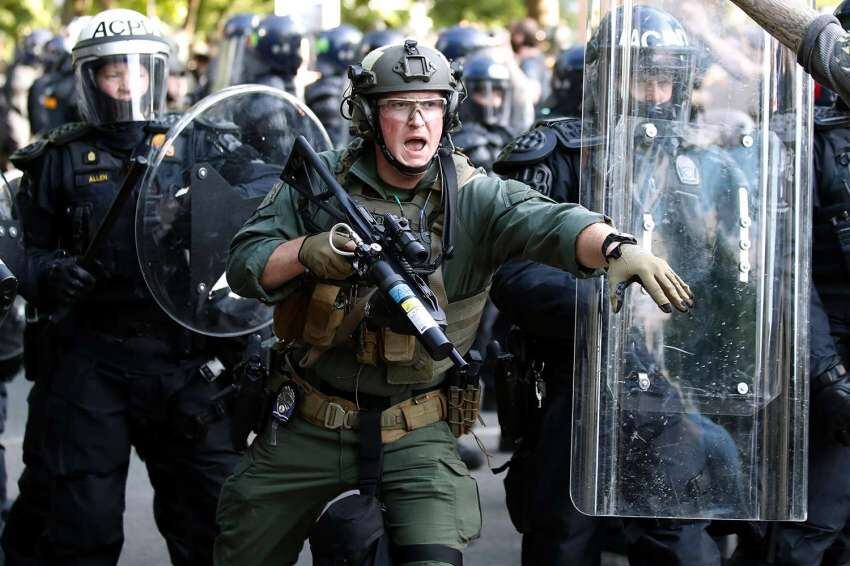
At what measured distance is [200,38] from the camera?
2719 centimetres

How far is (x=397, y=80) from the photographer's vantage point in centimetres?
429

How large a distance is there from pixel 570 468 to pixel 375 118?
47.7 inches

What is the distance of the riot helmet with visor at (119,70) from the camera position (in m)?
5.70

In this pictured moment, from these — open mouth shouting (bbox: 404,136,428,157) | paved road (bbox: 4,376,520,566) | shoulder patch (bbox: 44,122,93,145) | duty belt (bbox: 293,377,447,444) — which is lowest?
paved road (bbox: 4,376,520,566)

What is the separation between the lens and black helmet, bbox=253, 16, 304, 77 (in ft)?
32.6

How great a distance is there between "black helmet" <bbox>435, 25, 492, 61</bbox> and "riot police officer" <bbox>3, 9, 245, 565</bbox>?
15.8ft

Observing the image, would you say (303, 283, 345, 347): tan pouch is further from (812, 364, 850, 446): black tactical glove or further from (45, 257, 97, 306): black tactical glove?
(812, 364, 850, 446): black tactical glove

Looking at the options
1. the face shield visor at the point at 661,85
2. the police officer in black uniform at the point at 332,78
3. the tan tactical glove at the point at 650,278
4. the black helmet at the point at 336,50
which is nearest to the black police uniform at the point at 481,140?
the police officer in black uniform at the point at 332,78

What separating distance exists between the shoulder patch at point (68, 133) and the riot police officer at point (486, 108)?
3.39m

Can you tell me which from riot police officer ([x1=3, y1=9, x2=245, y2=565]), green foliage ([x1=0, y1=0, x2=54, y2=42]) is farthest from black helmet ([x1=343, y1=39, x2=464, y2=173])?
green foliage ([x1=0, y1=0, x2=54, y2=42])

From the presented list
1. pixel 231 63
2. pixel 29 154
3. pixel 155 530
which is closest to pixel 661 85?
pixel 29 154

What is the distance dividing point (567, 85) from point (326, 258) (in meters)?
3.47

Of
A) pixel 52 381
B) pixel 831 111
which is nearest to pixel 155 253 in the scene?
pixel 52 381

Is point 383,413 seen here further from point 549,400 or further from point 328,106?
point 328,106
